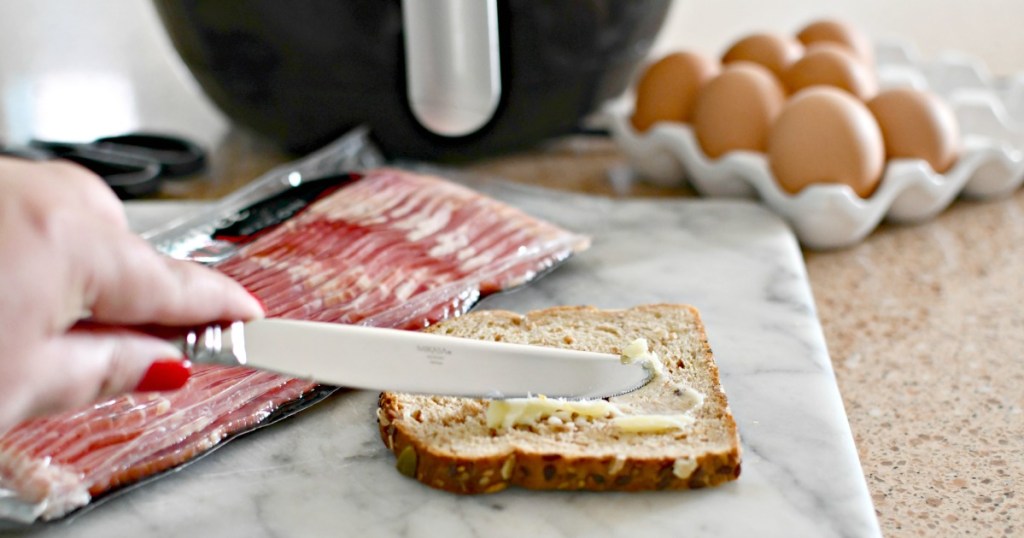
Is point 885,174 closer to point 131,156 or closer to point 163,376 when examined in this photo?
point 163,376

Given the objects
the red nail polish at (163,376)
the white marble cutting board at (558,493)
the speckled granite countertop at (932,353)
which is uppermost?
the red nail polish at (163,376)

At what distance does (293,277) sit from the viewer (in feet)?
3.75

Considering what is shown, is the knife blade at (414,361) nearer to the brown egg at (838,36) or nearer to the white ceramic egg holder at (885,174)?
the white ceramic egg holder at (885,174)

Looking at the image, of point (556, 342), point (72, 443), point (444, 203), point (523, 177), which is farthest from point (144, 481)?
point (523, 177)

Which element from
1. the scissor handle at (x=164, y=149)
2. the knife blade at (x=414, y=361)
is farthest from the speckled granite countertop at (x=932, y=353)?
the scissor handle at (x=164, y=149)

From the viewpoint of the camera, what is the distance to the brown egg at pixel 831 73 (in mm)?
1504

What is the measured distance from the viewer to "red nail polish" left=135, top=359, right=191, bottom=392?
2.53 feet

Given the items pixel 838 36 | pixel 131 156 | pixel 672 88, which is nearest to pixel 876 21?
pixel 838 36

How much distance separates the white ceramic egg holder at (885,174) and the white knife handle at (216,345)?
830mm

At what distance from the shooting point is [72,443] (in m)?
0.88

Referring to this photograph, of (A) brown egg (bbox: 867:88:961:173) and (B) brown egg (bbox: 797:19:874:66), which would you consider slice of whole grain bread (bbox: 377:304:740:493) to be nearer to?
(A) brown egg (bbox: 867:88:961:173)

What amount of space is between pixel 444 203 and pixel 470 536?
58cm

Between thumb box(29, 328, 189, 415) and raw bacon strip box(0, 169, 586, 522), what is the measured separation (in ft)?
0.45

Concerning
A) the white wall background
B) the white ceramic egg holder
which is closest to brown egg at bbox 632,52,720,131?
the white ceramic egg holder
